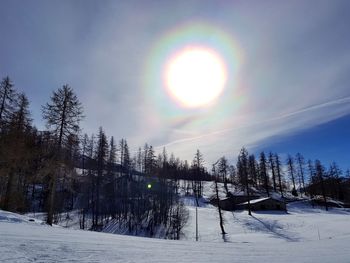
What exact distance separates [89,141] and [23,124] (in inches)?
1903

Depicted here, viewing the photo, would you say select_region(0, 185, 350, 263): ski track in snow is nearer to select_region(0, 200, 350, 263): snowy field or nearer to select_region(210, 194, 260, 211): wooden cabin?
select_region(0, 200, 350, 263): snowy field

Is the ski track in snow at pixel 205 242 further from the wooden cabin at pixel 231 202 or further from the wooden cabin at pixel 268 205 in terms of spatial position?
the wooden cabin at pixel 268 205

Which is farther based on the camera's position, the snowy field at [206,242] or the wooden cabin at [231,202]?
the wooden cabin at [231,202]

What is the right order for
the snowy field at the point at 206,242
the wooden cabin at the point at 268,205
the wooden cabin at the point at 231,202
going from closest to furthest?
the snowy field at the point at 206,242, the wooden cabin at the point at 268,205, the wooden cabin at the point at 231,202

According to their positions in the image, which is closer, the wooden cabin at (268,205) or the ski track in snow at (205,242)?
the ski track in snow at (205,242)

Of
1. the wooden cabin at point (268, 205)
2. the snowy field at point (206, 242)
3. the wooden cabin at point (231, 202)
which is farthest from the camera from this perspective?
the wooden cabin at point (231, 202)

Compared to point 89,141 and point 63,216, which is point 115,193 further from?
point 89,141

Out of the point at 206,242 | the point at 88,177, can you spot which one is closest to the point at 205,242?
the point at 206,242

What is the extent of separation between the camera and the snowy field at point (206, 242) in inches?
247

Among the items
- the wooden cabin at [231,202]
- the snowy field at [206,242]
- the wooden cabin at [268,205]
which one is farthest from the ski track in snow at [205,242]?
the wooden cabin at [268,205]

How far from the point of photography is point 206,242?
13.8 m

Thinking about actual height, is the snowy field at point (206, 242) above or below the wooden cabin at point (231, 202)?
below

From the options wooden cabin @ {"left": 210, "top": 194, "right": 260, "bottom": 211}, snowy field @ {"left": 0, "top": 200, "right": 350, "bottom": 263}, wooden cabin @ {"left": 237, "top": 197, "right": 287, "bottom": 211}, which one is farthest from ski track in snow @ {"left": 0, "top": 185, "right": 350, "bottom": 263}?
wooden cabin @ {"left": 237, "top": 197, "right": 287, "bottom": 211}

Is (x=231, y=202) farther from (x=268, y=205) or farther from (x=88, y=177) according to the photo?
(x=88, y=177)
